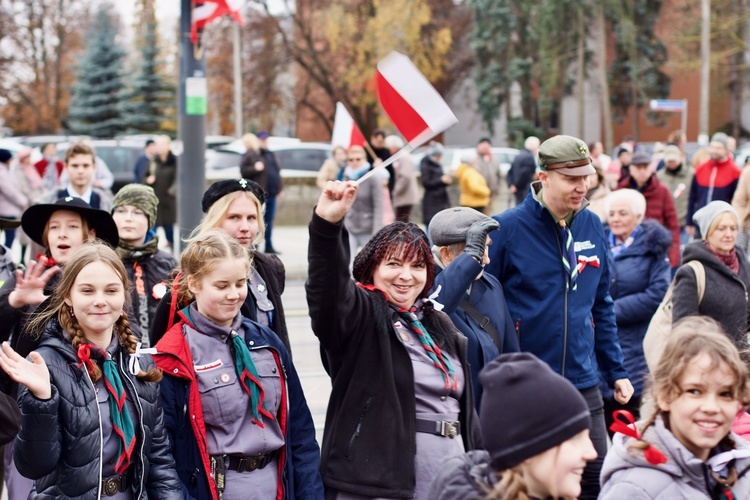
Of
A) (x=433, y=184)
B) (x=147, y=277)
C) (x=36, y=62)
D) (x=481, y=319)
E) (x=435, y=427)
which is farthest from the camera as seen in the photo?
(x=36, y=62)

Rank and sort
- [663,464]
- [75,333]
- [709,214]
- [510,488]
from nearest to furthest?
[510,488] → [663,464] → [75,333] → [709,214]

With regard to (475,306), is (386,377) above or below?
below

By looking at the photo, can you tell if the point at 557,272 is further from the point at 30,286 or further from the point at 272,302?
the point at 30,286

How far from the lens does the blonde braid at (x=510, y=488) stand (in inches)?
106

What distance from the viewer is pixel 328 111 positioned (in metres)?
52.2

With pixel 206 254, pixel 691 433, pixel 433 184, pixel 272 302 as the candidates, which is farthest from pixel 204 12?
pixel 691 433

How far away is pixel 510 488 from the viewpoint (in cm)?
271

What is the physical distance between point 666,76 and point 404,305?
4739 centimetres

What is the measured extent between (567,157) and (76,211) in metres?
2.40

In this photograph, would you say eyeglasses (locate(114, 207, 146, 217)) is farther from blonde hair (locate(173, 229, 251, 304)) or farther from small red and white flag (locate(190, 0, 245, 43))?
small red and white flag (locate(190, 0, 245, 43))

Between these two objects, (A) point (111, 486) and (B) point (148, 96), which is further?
(B) point (148, 96)

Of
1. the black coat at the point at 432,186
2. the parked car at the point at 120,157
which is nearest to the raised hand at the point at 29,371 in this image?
the black coat at the point at 432,186

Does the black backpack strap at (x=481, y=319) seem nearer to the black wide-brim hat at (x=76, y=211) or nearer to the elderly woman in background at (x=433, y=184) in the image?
the black wide-brim hat at (x=76, y=211)

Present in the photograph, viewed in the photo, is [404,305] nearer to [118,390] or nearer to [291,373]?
[291,373]
